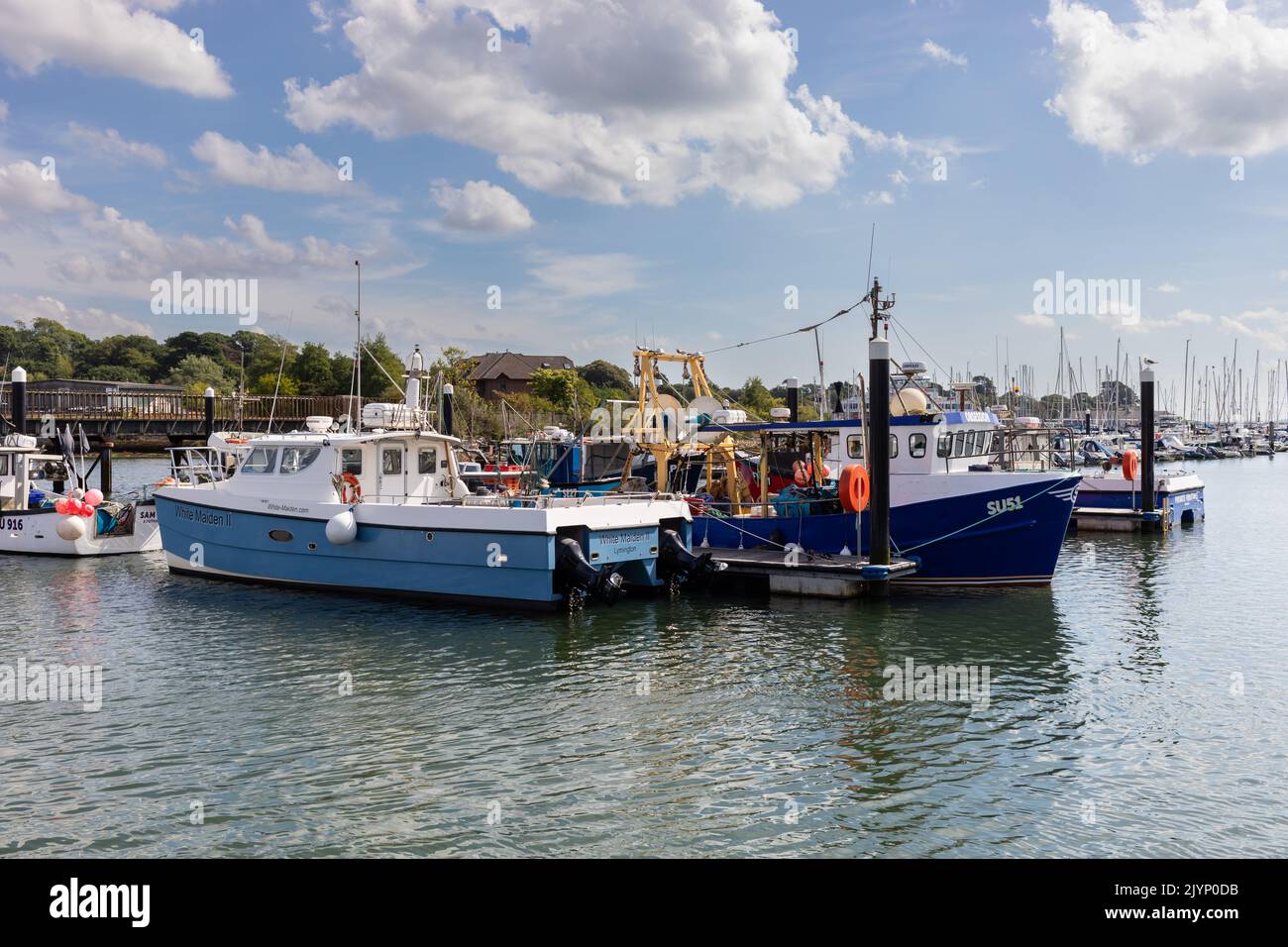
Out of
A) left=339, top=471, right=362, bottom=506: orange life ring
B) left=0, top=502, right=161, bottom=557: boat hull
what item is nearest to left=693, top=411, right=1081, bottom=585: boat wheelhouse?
left=339, top=471, right=362, bottom=506: orange life ring

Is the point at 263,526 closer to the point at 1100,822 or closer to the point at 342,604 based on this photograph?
the point at 342,604

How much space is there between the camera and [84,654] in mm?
14594

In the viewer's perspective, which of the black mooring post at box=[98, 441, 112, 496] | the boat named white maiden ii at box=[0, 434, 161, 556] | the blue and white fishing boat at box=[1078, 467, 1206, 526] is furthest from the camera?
the black mooring post at box=[98, 441, 112, 496]

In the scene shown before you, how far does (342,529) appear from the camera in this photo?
59.3 feet

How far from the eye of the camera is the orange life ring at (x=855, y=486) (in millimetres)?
18766

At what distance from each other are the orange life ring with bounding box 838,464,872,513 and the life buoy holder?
31.0 ft

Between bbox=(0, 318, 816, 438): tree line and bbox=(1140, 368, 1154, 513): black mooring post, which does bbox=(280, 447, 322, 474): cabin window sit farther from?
bbox=(1140, 368, 1154, 513): black mooring post

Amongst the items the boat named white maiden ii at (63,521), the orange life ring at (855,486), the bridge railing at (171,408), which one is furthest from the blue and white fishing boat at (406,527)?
the bridge railing at (171,408)

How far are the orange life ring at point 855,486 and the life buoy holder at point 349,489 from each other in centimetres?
945

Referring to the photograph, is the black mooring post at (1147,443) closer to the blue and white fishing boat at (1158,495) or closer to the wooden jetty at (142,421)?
the blue and white fishing boat at (1158,495)

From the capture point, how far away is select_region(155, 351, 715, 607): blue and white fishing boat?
55.6 feet

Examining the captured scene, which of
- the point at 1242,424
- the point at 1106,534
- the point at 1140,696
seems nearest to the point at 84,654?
the point at 1140,696
